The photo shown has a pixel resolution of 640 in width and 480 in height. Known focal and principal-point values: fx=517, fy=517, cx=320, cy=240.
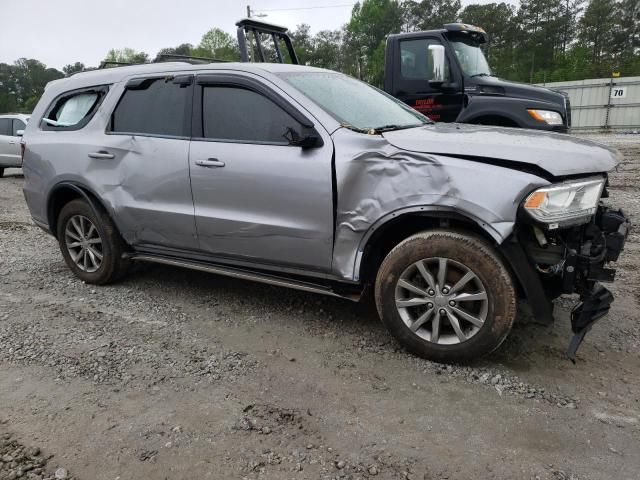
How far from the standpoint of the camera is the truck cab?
271 inches

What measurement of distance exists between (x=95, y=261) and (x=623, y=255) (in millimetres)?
4968

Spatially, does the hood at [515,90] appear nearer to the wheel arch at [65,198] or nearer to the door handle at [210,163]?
the door handle at [210,163]

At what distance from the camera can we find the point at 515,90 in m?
7.13

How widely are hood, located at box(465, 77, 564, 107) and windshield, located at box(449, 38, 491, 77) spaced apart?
0.22 metres

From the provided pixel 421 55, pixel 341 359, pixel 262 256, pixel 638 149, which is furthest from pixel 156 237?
pixel 638 149

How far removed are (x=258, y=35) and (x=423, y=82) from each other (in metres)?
2.50

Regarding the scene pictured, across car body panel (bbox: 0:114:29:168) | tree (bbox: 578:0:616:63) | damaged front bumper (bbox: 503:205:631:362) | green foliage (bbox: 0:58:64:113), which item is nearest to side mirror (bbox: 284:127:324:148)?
damaged front bumper (bbox: 503:205:631:362)

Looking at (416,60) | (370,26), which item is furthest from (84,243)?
(370,26)

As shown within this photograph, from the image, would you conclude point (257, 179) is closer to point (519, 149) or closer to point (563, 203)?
point (519, 149)

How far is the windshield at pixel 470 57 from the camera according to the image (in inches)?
291

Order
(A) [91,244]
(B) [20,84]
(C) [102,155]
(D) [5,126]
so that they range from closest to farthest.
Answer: (C) [102,155] → (A) [91,244] → (D) [5,126] → (B) [20,84]

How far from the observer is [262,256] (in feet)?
12.0

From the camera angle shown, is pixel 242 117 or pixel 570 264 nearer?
pixel 570 264

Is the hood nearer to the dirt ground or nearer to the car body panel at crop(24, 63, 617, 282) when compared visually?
the dirt ground
